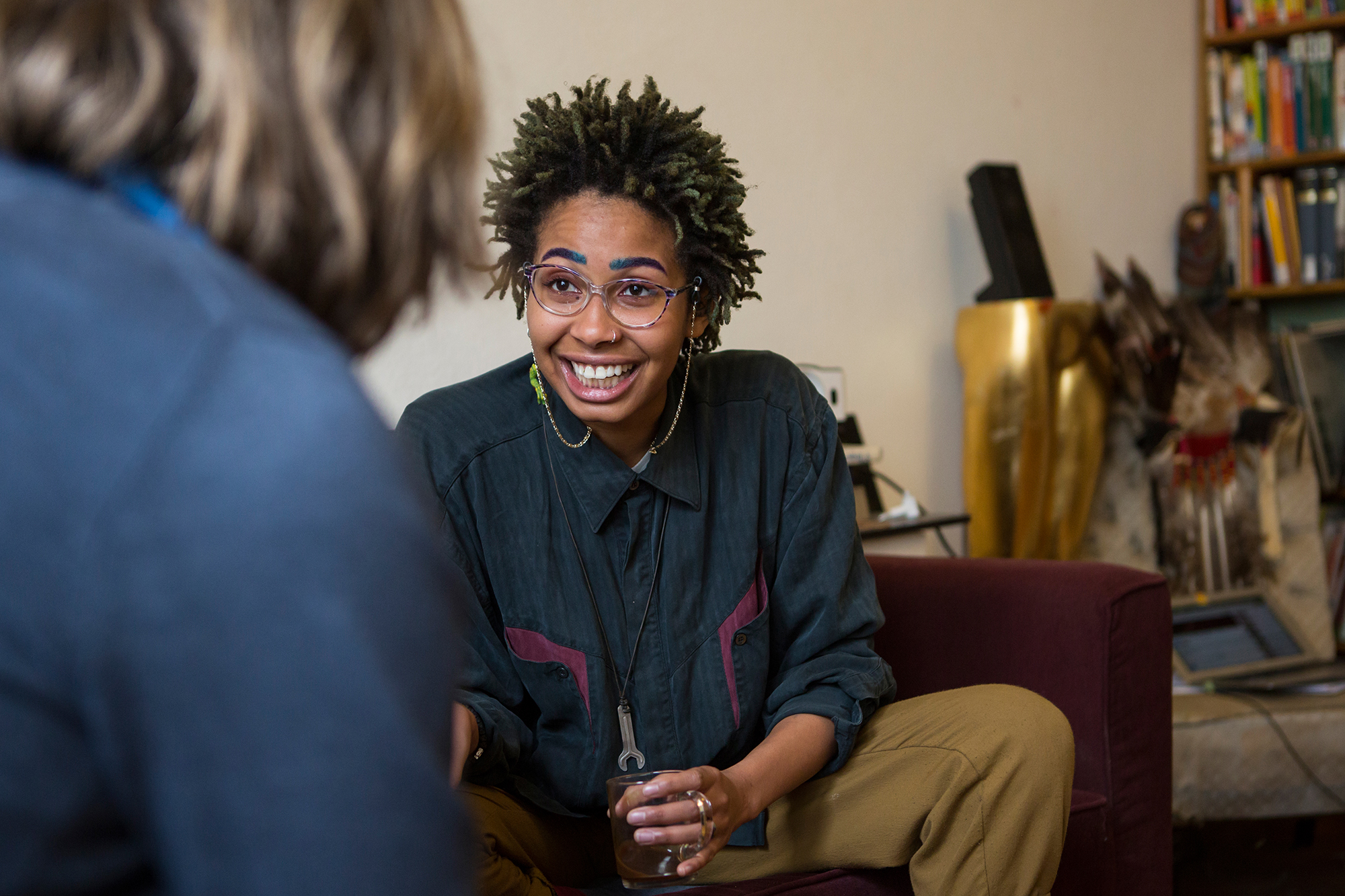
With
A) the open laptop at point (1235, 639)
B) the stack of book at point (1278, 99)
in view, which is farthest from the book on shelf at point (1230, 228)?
the open laptop at point (1235, 639)

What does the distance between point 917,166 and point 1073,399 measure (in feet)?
2.06

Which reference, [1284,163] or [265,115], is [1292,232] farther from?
[265,115]

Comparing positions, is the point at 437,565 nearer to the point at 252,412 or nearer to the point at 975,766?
the point at 252,412

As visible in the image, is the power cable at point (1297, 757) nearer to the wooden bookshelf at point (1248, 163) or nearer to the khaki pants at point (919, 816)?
the khaki pants at point (919, 816)

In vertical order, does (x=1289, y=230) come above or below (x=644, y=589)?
above

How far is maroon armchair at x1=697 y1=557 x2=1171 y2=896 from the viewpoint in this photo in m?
1.40

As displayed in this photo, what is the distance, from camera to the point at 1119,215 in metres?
3.13

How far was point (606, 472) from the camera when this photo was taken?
1.35 m

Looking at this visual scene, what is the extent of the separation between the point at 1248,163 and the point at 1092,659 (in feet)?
7.60

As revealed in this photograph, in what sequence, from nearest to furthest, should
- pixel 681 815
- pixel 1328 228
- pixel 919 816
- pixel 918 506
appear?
pixel 681 815 → pixel 919 816 → pixel 918 506 → pixel 1328 228

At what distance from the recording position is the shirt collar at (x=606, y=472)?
52.6 inches

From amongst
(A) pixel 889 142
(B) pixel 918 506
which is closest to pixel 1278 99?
(A) pixel 889 142

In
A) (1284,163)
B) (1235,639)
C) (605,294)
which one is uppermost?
(1284,163)

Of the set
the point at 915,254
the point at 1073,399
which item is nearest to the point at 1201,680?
the point at 1073,399
